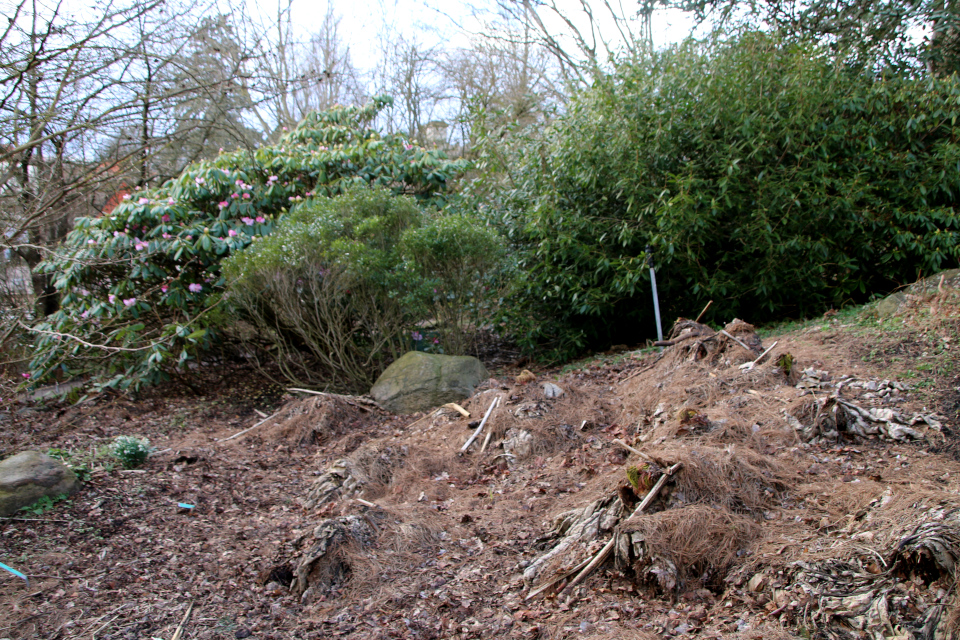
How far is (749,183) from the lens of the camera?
686 cm

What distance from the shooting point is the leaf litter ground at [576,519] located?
258cm

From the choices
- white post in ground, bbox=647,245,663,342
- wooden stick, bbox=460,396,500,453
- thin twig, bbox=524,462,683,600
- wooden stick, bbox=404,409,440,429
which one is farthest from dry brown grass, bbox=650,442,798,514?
Result: white post in ground, bbox=647,245,663,342

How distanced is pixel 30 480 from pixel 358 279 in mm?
3192

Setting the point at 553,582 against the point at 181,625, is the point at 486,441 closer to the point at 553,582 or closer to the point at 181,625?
the point at 553,582

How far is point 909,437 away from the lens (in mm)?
3637

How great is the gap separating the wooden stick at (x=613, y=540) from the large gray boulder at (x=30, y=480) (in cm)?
306

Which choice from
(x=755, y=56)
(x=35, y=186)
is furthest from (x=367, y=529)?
(x=755, y=56)

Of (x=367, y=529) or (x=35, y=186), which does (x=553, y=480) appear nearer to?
(x=367, y=529)

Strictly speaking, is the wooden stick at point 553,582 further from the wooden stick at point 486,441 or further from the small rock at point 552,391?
the small rock at point 552,391

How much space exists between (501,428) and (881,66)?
6402 mm

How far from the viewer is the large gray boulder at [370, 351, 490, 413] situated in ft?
20.4

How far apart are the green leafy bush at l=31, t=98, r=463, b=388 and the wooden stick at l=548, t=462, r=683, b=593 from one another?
4.88 m

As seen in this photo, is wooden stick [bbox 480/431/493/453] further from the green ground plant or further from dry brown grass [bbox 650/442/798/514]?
the green ground plant

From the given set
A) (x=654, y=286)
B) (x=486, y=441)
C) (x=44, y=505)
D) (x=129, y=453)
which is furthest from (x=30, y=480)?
(x=654, y=286)
